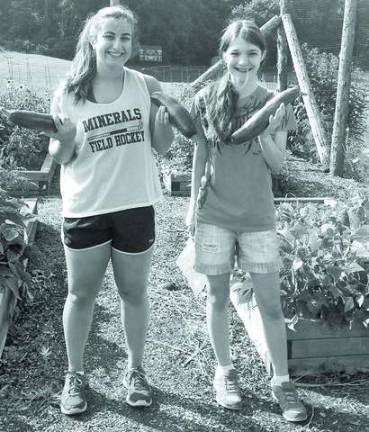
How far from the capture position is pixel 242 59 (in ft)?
10.3

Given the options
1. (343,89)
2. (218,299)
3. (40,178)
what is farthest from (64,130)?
(343,89)

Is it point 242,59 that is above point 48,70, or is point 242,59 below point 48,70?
below

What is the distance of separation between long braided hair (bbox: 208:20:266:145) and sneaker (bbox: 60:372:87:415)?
57.4 inches

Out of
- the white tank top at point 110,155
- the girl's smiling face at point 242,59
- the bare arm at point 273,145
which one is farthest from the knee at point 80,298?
the girl's smiling face at point 242,59

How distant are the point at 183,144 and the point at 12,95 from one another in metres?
Answer: 3.48

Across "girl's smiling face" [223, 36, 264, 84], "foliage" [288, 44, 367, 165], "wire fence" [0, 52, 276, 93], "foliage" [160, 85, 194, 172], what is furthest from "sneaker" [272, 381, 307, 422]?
"wire fence" [0, 52, 276, 93]

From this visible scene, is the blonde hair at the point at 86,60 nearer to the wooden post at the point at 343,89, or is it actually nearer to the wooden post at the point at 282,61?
the wooden post at the point at 343,89

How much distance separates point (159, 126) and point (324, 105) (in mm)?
8933

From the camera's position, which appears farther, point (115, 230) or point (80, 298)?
point (80, 298)

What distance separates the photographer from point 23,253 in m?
4.78

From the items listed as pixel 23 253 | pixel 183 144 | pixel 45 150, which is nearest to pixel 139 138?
pixel 23 253

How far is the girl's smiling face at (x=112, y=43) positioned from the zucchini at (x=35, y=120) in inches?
14.6

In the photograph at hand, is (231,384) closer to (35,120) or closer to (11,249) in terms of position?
(35,120)

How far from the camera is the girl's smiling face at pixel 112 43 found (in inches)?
120
